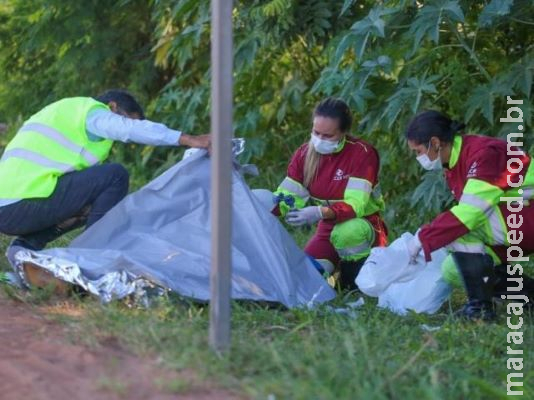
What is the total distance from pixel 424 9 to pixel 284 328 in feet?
8.11

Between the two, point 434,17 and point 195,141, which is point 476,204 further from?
point 434,17

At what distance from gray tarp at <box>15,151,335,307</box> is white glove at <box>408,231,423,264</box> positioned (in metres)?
0.49

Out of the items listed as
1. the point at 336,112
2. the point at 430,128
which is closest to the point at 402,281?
the point at 430,128

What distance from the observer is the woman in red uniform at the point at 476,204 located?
17.4 feet

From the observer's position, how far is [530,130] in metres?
7.02

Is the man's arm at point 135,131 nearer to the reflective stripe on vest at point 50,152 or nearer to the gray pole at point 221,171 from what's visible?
the reflective stripe on vest at point 50,152

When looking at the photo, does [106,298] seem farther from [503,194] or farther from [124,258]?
[503,194]

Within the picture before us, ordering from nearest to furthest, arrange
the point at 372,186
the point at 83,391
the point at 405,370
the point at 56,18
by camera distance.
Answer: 1. the point at 83,391
2. the point at 405,370
3. the point at 372,186
4. the point at 56,18

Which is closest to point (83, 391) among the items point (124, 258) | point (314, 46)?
point (124, 258)

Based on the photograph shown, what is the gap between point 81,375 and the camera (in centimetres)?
396

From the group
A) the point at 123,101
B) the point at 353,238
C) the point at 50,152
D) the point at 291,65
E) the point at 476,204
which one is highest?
the point at 291,65

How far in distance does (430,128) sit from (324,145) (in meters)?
0.91

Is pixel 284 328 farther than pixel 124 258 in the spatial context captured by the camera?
No

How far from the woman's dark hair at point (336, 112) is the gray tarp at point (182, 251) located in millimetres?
629
